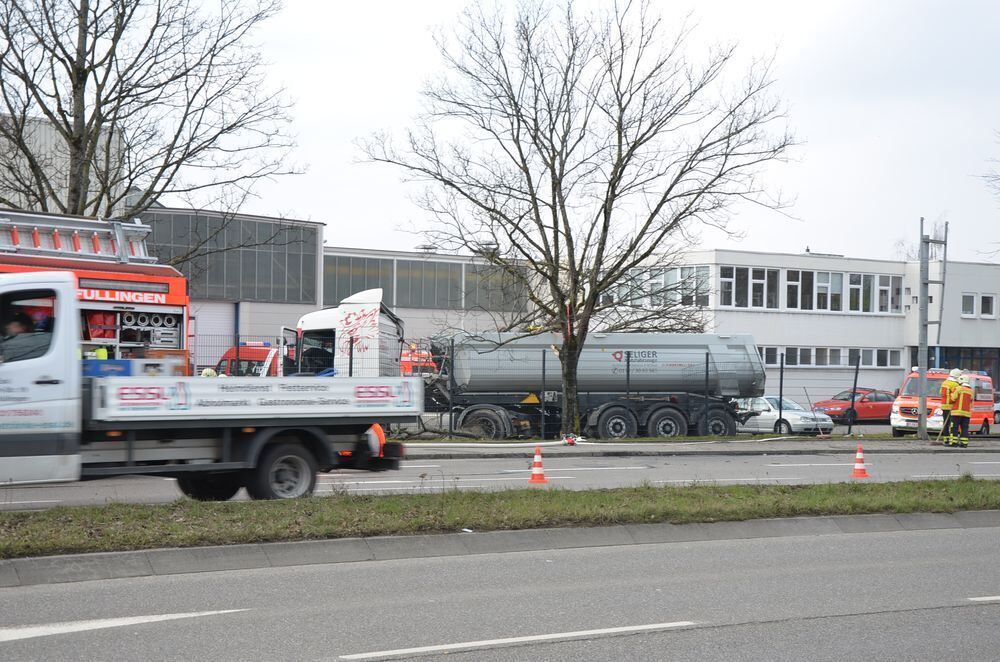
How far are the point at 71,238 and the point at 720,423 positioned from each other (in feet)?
64.3

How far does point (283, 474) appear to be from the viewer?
1211 cm

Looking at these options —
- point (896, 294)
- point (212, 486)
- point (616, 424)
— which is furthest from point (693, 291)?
point (896, 294)

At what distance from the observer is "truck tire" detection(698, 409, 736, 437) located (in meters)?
30.0

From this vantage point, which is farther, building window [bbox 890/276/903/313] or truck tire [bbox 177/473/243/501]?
building window [bbox 890/276/903/313]

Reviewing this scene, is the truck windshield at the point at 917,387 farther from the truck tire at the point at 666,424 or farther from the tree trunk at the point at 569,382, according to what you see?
the tree trunk at the point at 569,382

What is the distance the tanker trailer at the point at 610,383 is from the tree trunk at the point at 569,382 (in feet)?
2.55

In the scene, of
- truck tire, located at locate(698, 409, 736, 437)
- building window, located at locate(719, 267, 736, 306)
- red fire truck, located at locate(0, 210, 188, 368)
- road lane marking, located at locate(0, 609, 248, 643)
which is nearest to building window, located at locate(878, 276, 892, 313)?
building window, located at locate(719, 267, 736, 306)

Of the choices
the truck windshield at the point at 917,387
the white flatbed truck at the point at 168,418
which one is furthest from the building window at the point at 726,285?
the white flatbed truck at the point at 168,418

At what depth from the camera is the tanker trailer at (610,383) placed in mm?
28422

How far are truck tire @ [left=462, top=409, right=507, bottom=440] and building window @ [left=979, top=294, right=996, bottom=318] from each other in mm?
33693

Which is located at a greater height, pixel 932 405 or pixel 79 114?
pixel 79 114

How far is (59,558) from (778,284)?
144 ft

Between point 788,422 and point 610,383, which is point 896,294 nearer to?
point 788,422

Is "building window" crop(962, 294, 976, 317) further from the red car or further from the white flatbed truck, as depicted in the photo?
the white flatbed truck
